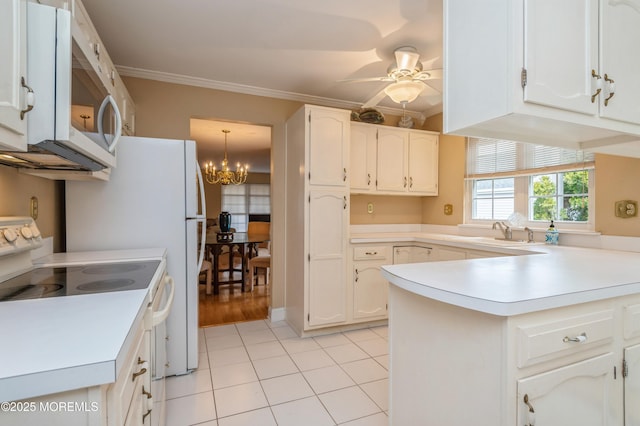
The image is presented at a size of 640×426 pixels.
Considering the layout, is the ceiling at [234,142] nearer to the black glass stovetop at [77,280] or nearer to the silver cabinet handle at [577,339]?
the black glass stovetop at [77,280]

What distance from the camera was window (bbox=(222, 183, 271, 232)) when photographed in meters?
9.23

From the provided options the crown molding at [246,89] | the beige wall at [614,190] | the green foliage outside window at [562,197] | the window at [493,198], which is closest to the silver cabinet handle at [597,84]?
the beige wall at [614,190]

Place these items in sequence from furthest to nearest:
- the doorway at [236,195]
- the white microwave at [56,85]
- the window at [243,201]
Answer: the window at [243,201] < the doorway at [236,195] < the white microwave at [56,85]

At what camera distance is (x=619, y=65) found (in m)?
1.34

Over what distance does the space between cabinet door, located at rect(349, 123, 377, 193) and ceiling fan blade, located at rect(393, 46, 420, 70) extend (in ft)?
3.07

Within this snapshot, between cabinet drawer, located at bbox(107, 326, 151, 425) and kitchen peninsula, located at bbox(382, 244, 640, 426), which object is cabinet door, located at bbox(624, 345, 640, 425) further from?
cabinet drawer, located at bbox(107, 326, 151, 425)

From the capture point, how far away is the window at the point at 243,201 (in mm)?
9227

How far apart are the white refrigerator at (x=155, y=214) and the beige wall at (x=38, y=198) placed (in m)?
0.12

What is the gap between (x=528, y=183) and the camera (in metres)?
2.88

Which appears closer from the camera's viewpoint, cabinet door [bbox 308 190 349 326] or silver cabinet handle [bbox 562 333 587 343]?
silver cabinet handle [bbox 562 333 587 343]

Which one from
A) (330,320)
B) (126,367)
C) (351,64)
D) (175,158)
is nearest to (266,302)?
(330,320)

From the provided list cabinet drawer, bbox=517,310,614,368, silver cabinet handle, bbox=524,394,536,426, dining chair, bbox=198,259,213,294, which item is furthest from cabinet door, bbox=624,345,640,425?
dining chair, bbox=198,259,213,294

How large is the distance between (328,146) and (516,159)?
183 cm

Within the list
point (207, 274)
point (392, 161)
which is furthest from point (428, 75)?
point (207, 274)
